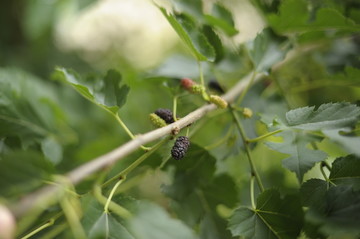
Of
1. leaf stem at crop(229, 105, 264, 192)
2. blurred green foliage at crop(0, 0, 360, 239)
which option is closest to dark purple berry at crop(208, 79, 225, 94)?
blurred green foliage at crop(0, 0, 360, 239)

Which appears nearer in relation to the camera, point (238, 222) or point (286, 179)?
point (238, 222)

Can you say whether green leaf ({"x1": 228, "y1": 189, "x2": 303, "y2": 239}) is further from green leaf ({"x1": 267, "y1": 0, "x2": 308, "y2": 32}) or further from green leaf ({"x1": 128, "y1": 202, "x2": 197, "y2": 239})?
green leaf ({"x1": 267, "y1": 0, "x2": 308, "y2": 32})

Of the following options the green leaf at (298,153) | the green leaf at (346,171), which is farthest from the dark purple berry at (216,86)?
the green leaf at (346,171)

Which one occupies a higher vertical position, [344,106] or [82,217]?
[82,217]

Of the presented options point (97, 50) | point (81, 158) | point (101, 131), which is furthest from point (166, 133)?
point (97, 50)

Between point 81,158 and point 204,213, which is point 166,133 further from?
point 81,158

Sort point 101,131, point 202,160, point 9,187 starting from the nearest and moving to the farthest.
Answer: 1. point 9,187
2. point 202,160
3. point 101,131
